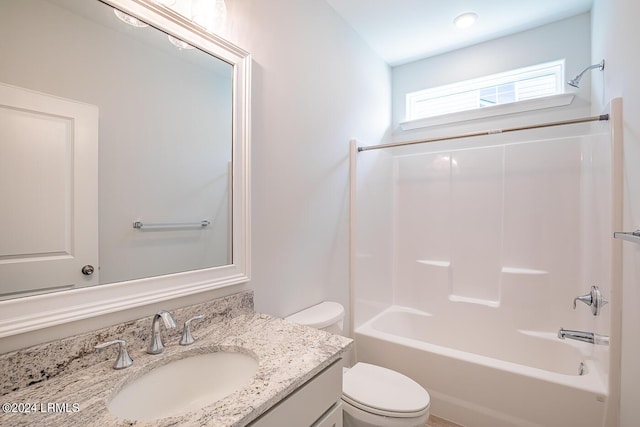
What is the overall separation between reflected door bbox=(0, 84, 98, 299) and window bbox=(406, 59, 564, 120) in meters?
2.56

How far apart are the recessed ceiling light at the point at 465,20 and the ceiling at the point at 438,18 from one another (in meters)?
0.03

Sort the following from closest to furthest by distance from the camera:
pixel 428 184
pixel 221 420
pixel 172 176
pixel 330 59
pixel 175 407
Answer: pixel 221 420, pixel 175 407, pixel 172 176, pixel 330 59, pixel 428 184

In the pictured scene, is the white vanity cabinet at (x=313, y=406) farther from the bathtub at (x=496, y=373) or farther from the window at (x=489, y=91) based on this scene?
the window at (x=489, y=91)

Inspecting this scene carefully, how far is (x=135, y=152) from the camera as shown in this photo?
103 centimetres

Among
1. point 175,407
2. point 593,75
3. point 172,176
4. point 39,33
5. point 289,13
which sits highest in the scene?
point 289,13

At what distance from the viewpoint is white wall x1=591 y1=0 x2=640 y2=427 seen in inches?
45.2

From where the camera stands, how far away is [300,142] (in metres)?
1.66

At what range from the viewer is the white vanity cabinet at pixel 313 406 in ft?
2.51

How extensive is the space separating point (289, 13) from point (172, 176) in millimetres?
1134

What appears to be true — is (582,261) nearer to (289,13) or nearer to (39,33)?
(289,13)

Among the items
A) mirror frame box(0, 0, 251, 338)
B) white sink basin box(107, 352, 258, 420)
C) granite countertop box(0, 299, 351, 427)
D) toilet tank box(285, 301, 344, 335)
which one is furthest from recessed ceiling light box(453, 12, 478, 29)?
white sink basin box(107, 352, 258, 420)

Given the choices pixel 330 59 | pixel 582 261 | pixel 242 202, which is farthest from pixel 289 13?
pixel 582 261

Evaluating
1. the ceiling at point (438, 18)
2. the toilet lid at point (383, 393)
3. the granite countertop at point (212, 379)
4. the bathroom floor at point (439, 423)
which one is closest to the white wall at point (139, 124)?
the granite countertop at point (212, 379)

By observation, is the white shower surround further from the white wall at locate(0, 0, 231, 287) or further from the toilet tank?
the white wall at locate(0, 0, 231, 287)
